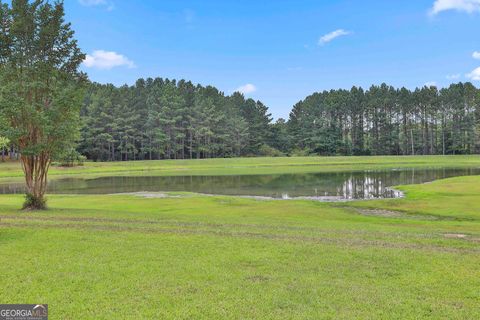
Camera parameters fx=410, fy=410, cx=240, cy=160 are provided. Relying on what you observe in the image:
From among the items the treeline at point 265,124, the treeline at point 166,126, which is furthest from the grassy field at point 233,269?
the treeline at point 265,124

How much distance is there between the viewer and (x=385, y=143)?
125 m

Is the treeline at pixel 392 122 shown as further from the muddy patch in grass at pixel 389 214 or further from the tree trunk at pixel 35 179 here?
the tree trunk at pixel 35 179

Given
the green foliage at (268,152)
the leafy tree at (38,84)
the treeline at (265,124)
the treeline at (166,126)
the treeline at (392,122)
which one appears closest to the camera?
the leafy tree at (38,84)

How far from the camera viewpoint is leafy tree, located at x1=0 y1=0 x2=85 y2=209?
72.7ft

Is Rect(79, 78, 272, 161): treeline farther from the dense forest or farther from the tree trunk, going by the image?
the tree trunk

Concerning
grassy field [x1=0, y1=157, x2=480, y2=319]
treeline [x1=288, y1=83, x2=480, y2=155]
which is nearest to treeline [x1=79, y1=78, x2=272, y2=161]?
treeline [x1=288, y1=83, x2=480, y2=155]

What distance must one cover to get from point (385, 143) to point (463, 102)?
81.5 ft

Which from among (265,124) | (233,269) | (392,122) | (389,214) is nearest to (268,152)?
(265,124)

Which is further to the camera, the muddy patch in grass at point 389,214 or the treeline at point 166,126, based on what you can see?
the treeline at point 166,126

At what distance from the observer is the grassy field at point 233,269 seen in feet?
25.8

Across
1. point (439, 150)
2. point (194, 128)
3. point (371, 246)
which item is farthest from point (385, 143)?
point (371, 246)

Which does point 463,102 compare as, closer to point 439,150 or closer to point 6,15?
point 439,150

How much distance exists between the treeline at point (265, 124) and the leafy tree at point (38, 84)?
253 feet

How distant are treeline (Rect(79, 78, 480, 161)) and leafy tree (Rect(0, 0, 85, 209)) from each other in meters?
77.3
